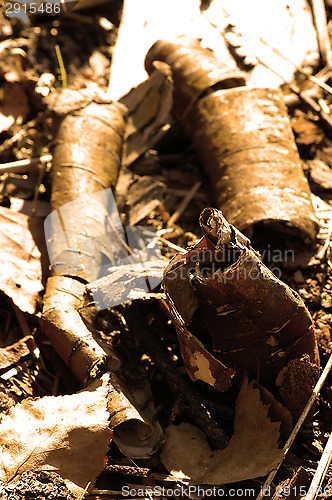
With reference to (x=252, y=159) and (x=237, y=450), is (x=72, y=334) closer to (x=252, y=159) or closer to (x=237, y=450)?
(x=237, y=450)

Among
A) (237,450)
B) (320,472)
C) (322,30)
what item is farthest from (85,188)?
(322,30)

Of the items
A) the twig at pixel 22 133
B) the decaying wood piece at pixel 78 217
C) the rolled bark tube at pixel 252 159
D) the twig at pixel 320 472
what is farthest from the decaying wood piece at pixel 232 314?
the twig at pixel 22 133

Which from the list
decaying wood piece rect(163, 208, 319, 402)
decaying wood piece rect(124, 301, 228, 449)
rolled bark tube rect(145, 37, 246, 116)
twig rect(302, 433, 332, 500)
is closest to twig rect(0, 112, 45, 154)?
rolled bark tube rect(145, 37, 246, 116)

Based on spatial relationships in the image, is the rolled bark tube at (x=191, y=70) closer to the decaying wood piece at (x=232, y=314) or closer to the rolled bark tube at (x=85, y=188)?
the rolled bark tube at (x=85, y=188)

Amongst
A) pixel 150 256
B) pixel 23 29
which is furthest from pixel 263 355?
pixel 23 29

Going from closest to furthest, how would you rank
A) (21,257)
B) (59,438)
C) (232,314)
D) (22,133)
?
(59,438) < (232,314) < (21,257) < (22,133)

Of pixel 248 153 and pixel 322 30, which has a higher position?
pixel 322 30

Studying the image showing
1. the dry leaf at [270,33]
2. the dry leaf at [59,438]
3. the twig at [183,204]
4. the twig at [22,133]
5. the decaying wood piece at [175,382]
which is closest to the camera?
the dry leaf at [59,438]
